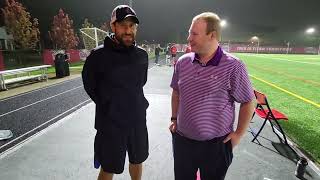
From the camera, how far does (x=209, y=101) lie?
2439mm

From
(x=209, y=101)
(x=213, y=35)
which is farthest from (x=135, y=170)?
(x=213, y=35)

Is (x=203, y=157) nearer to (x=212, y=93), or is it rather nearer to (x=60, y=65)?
(x=212, y=93)

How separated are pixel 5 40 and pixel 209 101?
182 feet

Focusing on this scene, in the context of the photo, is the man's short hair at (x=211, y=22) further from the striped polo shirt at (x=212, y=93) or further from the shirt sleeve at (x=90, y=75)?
the shirt sleeve at (x=90, y=75)

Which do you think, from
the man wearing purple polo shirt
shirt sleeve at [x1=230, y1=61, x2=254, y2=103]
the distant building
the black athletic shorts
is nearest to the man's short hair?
the man wearing purple polo shirt

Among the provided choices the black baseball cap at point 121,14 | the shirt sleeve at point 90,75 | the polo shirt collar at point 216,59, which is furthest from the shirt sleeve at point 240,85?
the shirt sleeve at point 90,75

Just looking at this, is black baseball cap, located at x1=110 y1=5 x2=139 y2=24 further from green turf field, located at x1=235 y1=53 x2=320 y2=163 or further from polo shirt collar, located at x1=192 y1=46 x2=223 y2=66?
green turf field, located at x1=235 y1=53 x2=320 y2=163

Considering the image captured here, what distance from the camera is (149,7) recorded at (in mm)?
98625

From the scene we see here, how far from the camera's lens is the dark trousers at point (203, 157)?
2527mm

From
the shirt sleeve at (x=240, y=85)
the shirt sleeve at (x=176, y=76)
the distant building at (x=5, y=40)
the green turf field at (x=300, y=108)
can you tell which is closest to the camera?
the shirt sleeve at (x=240, y=85)

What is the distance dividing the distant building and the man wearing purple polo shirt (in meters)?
52.7

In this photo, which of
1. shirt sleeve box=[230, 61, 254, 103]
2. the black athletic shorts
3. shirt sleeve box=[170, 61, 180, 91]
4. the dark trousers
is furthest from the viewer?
the black athletic shorts

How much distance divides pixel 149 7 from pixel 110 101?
10020 cm

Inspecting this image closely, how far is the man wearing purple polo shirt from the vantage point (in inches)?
94.3
